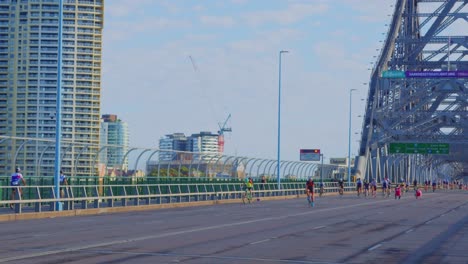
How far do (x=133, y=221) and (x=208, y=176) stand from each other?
24.7 meters

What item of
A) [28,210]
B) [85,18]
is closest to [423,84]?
[85,18]

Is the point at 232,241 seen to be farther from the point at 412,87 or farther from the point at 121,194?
the point at 412,87

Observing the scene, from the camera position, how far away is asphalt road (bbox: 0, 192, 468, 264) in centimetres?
1859

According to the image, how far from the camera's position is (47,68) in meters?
132

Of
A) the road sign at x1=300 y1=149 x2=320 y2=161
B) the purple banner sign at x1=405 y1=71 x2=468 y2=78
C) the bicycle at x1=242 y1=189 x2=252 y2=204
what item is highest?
the purple banner sign at x1=405 y1=71 x2=468 y2=78

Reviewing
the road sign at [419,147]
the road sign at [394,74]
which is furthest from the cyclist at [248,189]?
the road sign at [419,147]

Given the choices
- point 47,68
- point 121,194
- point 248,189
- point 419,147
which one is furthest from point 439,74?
point 47,68

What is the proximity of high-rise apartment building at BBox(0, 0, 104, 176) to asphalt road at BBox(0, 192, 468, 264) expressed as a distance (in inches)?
3690

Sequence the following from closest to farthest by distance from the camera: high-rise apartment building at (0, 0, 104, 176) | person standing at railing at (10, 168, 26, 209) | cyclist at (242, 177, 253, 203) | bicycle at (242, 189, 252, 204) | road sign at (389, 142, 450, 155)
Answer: person standing at railing at (10, 168, 26, 209) < cyclist at (242, 177, 253, 203) < bicycle at (242, 189, 252, 204) < road sign at (389, 142, 450, 155) < high-rise apartment building at (0, 0, 104, 176)

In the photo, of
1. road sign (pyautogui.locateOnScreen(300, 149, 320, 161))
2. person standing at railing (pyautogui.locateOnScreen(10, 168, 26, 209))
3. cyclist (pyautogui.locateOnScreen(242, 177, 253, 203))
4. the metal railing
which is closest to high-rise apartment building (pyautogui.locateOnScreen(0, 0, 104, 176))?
road sign (pyautogui.locateOnScreen(300, 149, 320, 161))

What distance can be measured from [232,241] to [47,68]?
11225 cm

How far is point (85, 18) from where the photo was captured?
440ft

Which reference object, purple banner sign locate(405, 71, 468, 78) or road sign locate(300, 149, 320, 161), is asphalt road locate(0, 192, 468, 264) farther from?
road sign locate(300, 149, 320, 161)

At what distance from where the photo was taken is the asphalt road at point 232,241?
18.6m
